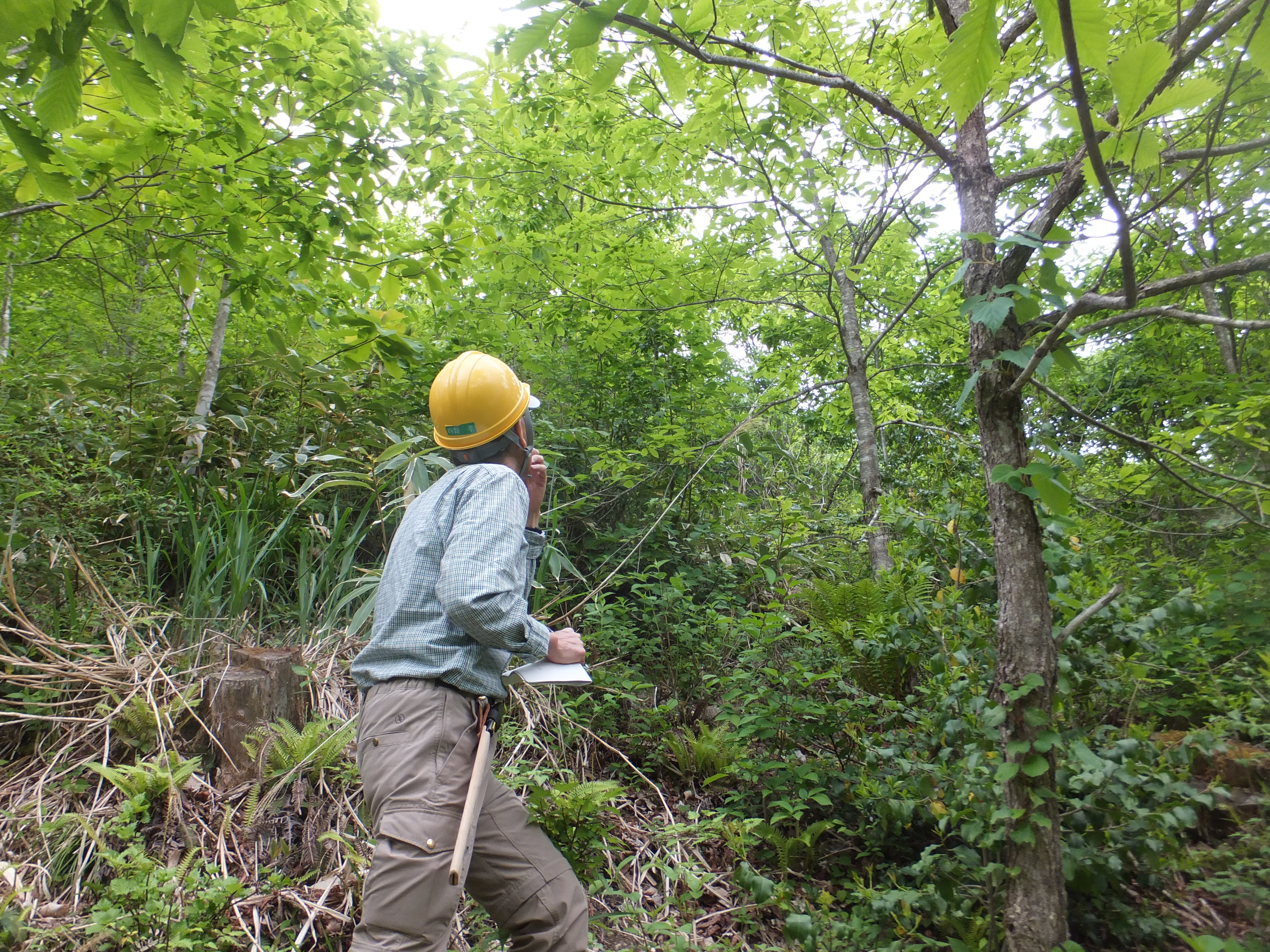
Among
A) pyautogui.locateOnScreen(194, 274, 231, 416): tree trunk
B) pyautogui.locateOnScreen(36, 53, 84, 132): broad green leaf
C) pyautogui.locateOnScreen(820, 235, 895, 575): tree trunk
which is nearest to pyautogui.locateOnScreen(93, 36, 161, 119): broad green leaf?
pyautogui.locateOnScreen(36, 53, 84, 132): broad green leaf

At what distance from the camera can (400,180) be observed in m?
4.47

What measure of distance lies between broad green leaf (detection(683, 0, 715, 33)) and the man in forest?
1.33 m

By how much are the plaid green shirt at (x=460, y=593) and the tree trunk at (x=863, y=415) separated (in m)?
2.98

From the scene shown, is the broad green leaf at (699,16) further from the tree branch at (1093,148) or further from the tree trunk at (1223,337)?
the tree trunk at (1223,337)

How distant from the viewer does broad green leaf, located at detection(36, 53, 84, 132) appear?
156cm

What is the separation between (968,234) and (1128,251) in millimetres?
490

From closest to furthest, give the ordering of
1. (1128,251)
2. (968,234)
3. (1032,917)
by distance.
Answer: (1128,251), (968,234), (1032,917)

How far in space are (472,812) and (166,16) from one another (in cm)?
189

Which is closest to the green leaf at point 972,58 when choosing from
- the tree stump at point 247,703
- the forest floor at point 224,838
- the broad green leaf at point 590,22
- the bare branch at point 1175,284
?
the broad green leaf at point 590,22

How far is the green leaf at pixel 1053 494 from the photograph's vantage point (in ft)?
5.55

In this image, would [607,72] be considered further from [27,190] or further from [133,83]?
[27,190]

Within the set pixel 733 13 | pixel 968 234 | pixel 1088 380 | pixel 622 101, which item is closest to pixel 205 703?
pixel 968 234

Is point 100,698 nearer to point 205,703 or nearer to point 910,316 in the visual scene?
point 205,703

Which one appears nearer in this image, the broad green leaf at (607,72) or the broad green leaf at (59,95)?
the broad green leaf at (607,72)
